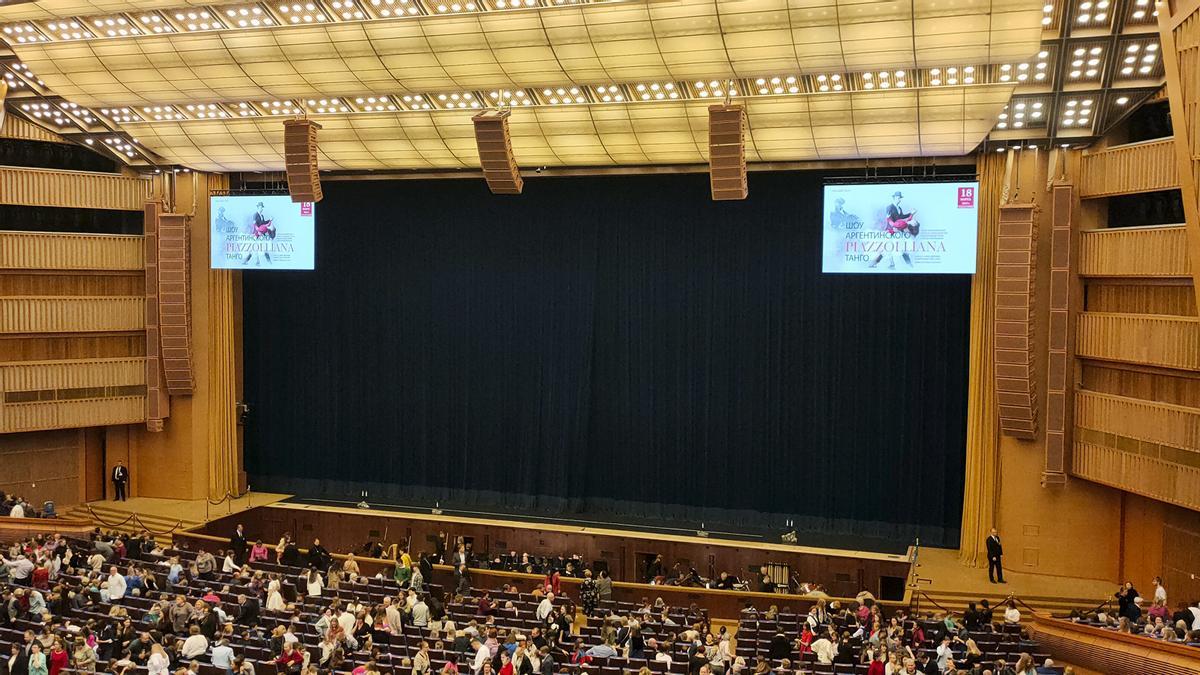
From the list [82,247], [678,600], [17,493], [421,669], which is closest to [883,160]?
[678,600]

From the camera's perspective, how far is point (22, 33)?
829 inches

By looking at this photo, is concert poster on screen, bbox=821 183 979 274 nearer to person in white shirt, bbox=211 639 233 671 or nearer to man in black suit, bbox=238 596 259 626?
man in black suit, bbox=238 596 259 626

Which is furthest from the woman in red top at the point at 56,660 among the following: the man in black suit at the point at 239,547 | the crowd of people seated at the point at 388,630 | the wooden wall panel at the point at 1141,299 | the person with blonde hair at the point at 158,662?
the wooden wall panel at the point at 1141,299

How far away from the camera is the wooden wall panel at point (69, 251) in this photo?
82.4ft

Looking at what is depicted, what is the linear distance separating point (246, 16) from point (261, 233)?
6.78 m

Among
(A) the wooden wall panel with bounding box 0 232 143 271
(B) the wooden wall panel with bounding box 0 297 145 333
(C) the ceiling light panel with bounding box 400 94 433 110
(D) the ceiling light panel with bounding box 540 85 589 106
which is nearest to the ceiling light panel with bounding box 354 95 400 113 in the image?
(C) the ceiling light panel with bounding box 400 94 433 110

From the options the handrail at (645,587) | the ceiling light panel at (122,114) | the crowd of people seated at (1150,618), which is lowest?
the handrail at (645,587)

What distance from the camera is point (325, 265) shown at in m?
28.3

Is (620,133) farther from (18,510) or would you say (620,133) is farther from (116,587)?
(18,510)

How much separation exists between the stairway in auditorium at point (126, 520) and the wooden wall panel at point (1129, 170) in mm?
19765

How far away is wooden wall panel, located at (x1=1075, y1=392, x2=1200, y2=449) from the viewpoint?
17.7m

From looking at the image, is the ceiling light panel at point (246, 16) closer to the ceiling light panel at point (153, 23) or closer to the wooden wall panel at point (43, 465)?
the ceiling light panel at point (153, 23)

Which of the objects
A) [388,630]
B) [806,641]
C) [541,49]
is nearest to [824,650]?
[806,641]

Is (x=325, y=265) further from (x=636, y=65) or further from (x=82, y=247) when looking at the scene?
(x=636, y=65)
